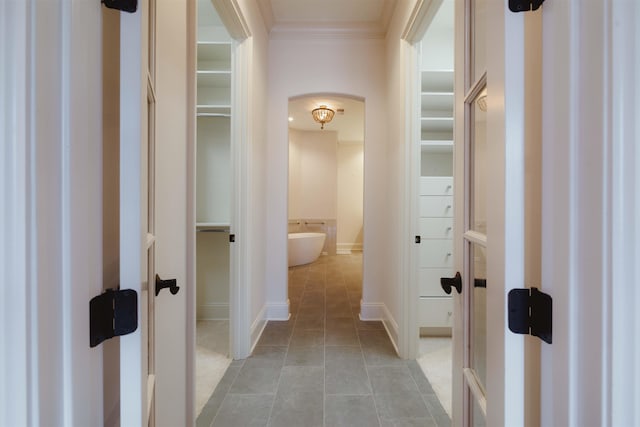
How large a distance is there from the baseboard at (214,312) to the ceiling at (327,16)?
9.04 ft

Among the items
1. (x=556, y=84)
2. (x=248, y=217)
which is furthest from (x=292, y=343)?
(x=556, y=84)

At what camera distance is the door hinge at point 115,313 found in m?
0.52

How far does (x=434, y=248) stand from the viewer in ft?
8.10

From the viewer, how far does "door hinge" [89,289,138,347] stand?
52 centimetres

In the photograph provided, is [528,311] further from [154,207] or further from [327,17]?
[327,17]

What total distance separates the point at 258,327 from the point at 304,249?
3.18 meters

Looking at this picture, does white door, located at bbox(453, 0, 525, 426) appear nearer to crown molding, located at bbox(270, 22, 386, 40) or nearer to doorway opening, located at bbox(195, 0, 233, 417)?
doorway opening, located at bbox(195, 0, 233, 417)

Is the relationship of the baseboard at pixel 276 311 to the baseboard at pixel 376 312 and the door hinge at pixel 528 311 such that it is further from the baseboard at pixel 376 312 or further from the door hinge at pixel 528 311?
the door hinge at pixel 528 311

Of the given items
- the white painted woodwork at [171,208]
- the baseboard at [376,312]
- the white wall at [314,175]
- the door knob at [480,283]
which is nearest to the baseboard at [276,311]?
the baseboard at [376,312]

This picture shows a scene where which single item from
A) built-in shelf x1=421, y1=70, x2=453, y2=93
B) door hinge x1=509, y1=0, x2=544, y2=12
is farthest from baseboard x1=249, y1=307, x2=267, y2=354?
built-in shelf x1=421, y1=70, x2=453, y2=93

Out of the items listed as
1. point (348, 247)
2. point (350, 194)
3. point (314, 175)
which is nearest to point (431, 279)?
point (314, 175)

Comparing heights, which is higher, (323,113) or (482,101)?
(323,113)

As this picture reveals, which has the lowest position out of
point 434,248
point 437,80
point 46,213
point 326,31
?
point 434,248

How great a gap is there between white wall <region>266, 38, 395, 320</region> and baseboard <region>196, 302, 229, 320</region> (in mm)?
453
